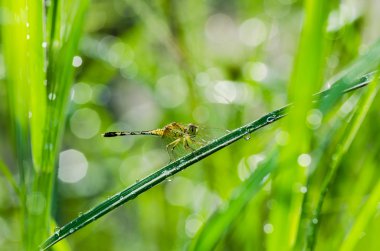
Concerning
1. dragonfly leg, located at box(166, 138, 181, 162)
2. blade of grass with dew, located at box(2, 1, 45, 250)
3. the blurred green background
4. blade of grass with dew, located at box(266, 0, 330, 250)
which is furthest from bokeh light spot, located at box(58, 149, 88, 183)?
blade of grass with dew, located at box(266, 0, 330, 250)

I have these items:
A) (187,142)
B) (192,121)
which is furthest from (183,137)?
(192,121)

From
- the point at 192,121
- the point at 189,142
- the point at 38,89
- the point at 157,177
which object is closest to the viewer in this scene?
the point at 157,177

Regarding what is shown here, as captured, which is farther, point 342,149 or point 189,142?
point 189,142

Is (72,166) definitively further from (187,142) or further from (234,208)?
(234,208)

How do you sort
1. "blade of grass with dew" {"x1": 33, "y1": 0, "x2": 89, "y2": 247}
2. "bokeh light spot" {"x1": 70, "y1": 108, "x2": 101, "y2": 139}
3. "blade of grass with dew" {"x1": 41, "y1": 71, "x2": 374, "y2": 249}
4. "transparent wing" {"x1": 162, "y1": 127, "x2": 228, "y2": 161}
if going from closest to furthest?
"blade of grass with dew" {"x1": 41, "y1": 71, "x2": 374, "y2": 249}
"blade of grass with dew" {"x1": 33, "y1": 0, "x2": 89, "y2": 247}
"transparent wing" {"x1": 162, "y1": 127, "x2": 228, "y2": 161}
"bokeh light spot" {"x1": 70, "y1": 108, "x2": 101, "y2": 139}

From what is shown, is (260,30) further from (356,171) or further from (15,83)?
(15,83)

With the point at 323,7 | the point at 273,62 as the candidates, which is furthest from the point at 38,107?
the point at 273,62

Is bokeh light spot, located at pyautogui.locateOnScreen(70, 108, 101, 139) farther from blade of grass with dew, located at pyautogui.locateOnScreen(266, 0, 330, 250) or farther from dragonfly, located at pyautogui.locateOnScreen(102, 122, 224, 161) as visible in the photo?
blade of grass with dew, located at pyautogui.locateOnScreen(266, 0, 330, 250)
